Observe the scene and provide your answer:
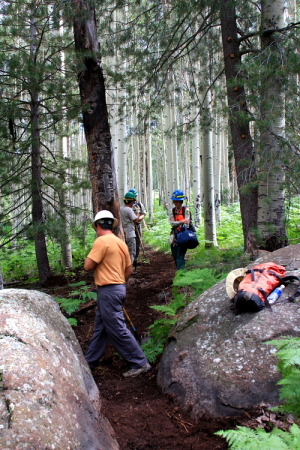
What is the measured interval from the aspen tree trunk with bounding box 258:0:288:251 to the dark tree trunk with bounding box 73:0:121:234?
2559 millimetres

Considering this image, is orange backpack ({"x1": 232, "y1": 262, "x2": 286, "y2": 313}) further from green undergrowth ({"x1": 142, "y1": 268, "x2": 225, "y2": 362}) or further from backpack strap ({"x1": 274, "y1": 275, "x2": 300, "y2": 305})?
green undergrowth ({"x1": 142, "y1": 268, "x2": 225, "y2": 362})

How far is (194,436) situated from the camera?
9.71ft

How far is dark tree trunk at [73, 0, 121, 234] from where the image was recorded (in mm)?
5980

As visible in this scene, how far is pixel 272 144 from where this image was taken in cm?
600

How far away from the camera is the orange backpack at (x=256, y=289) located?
12.3 ft

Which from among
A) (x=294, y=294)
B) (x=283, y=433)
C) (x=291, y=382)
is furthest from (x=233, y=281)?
(x=283, y=433)

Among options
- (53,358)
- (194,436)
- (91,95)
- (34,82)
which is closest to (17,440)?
(53,358)

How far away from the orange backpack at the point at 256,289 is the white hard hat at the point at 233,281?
0.27 feet

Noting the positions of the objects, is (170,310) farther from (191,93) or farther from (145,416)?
(191,93)

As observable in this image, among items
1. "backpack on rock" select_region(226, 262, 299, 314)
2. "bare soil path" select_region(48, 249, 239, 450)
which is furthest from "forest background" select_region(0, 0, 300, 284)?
"bare soil path" select_region(48, 249, 239, 450)

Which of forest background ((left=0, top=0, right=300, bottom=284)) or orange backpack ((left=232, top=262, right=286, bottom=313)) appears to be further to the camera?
forest background ((left=0, top=0, right=300, bottom=284))

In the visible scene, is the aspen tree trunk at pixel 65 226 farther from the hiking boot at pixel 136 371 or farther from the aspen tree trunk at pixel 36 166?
the hiking boot at pixel 136 371

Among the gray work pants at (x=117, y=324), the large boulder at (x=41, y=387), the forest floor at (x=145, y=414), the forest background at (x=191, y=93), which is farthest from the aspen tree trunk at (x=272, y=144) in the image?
the large boulder at (x=41, y=387)

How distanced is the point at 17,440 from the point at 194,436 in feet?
5.44
